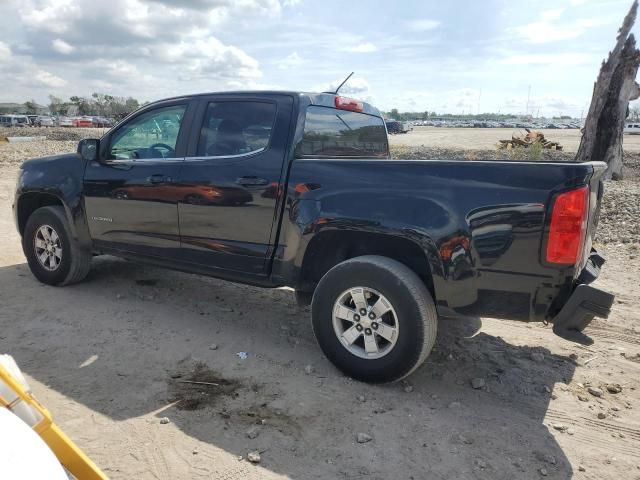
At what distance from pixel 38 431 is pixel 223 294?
3.53 m

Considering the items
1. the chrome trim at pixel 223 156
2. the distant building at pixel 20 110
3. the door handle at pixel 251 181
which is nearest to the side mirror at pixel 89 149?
the chrome trim at pixel 223 156

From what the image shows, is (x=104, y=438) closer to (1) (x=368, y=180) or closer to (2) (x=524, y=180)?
(1) (x=368, y=180)

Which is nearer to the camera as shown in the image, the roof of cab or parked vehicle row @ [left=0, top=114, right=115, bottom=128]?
the roof of cab

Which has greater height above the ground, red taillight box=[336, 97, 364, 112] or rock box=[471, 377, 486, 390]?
red taillight box=[336, 97, 364, 112]

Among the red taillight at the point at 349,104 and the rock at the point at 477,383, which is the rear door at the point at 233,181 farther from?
the rock at the point at 477,383

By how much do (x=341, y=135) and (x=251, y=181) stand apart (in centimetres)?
100

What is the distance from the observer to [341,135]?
14.6ft

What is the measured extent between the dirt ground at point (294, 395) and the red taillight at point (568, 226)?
1035mm

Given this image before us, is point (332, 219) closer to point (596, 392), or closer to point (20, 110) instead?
point (596, 392)

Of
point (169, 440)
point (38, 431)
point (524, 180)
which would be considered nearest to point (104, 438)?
point (169, 440)

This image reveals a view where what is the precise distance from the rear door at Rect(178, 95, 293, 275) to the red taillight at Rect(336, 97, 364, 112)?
2.01 feet

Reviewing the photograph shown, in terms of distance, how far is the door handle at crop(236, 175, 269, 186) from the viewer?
3.82m

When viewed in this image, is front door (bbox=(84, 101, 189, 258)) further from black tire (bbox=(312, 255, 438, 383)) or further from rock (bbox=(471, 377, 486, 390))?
rock (bbox=(471, 377, 486, 390))

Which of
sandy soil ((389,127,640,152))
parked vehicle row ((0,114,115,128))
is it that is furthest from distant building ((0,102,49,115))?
sandy soil ((389,127,640,152))
